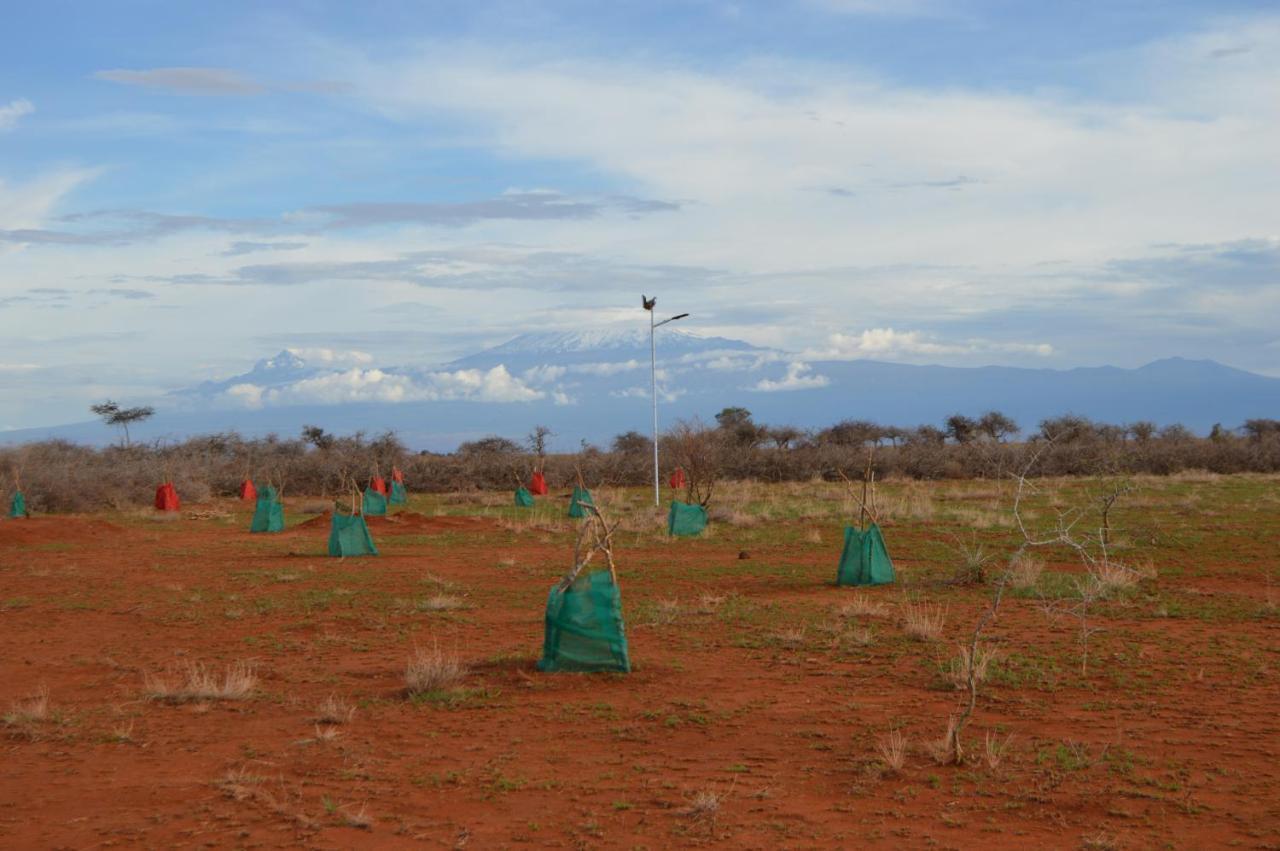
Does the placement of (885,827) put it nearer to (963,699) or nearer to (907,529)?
(963,699)

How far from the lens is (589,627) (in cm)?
1141

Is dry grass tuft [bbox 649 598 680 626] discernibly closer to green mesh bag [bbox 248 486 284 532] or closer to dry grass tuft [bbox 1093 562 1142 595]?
dry grass tuft [bbox 1093 562 1142 595]

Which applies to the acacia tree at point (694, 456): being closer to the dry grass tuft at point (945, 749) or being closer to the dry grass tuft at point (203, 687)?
the dry grass tuft at point (203, 687)

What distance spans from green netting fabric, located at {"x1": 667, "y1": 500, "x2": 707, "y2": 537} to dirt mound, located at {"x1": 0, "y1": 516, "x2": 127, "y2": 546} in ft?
43.5

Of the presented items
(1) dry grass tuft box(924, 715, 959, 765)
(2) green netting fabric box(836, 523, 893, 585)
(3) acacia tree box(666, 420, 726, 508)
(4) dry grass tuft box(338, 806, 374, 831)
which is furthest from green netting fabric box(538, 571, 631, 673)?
(3) acacia tree box(666, 420, 726, 508)

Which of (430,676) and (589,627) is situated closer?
(430,676)

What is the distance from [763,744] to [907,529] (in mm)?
17510

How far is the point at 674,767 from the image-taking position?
27.7 feet

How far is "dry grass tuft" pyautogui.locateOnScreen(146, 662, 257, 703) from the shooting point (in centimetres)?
1071

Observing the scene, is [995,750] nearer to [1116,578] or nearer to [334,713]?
[334,713]

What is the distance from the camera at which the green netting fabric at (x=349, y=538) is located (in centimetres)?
2298

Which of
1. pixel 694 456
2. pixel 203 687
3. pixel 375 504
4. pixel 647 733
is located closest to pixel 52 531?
pixel 375 504

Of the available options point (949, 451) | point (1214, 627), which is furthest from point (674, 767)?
point (949, 451)

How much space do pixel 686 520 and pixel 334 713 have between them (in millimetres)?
16900
